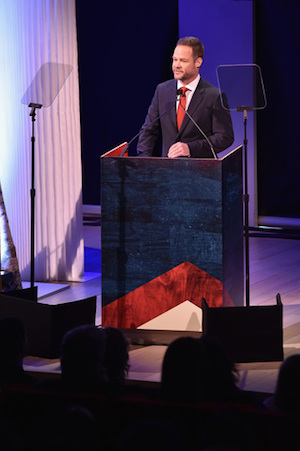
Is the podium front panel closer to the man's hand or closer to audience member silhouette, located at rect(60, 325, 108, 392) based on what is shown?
the man's hand

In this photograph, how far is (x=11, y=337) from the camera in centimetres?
283

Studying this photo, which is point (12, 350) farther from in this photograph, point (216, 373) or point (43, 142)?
point (43, 142)

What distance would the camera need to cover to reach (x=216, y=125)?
446 cm

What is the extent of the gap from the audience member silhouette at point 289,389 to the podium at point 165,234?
1.73 m

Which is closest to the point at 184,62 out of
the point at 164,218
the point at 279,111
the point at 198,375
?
the point at 164,218

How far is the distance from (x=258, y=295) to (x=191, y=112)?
1.48m

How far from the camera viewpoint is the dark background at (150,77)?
778cm

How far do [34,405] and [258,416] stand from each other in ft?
2.15

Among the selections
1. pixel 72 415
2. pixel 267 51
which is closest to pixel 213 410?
pixel 72 415

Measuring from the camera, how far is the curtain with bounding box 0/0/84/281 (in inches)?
225

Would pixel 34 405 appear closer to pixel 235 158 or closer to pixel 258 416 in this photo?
pixel 258 416

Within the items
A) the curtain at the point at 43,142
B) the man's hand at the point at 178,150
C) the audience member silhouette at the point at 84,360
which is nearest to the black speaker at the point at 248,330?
the man's hand at the point at 178,150

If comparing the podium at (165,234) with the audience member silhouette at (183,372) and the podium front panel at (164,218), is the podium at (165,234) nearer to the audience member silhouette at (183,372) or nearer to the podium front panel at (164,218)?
the podium front panel at (164,218)

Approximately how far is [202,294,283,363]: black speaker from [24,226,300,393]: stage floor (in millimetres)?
65
